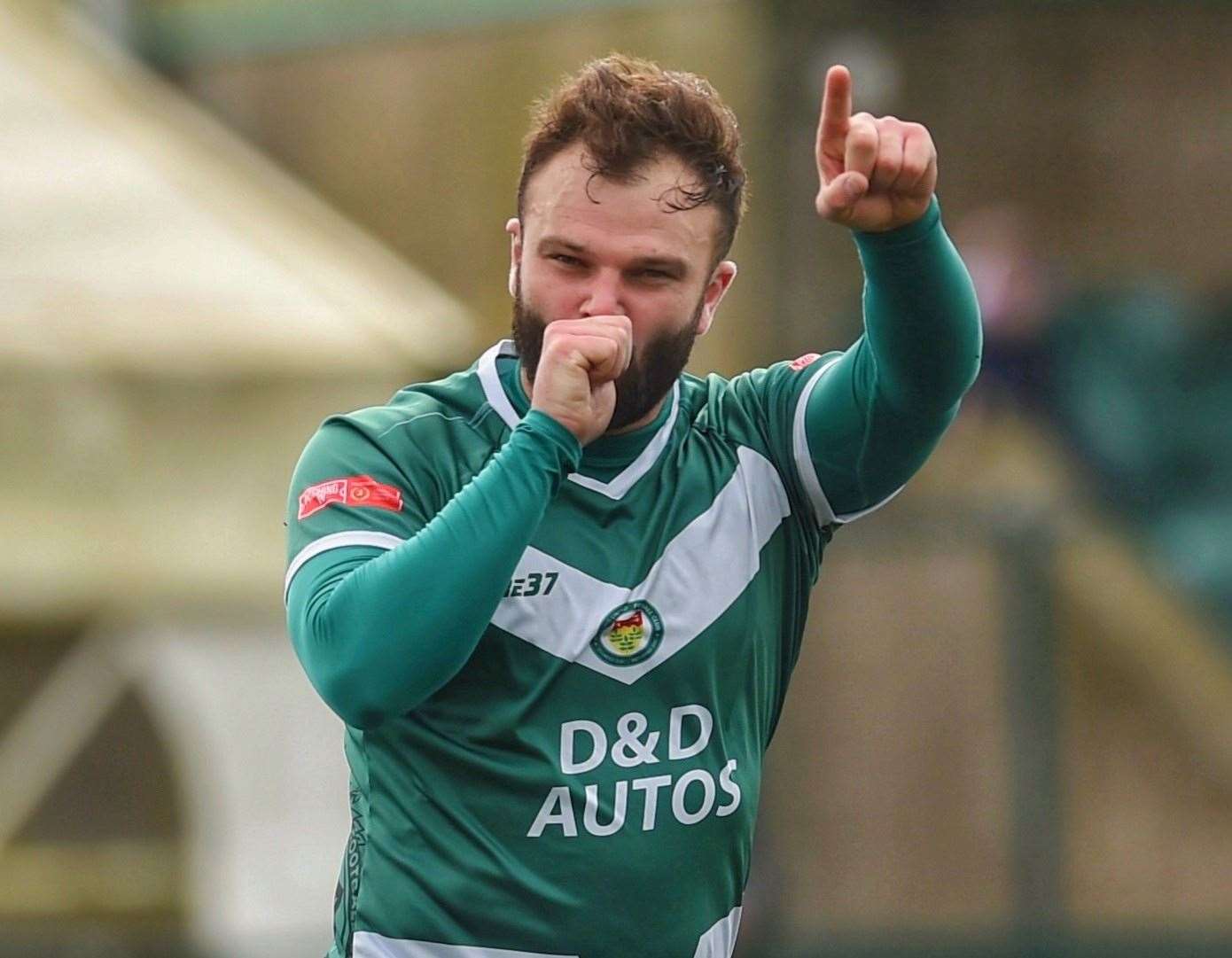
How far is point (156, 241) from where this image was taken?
929 centimetres

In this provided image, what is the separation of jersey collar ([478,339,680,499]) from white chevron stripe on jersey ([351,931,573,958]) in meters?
0.73

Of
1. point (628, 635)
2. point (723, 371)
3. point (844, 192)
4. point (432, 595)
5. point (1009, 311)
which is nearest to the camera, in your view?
point (432, 595)

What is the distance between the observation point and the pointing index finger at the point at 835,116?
3.56 m

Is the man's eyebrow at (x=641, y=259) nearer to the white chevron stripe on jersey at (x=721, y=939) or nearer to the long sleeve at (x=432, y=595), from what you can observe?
the long sleeve at (x=432, y=595)

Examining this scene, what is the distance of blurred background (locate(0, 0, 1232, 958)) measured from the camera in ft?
28.1

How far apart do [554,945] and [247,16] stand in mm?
10510

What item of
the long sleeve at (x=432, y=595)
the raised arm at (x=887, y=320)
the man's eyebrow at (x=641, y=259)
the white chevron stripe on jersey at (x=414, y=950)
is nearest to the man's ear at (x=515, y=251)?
the man's eyebrow at (x=641, y=259)

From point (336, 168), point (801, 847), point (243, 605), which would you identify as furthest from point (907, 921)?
point (336, 168)

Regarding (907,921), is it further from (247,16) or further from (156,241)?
(247,16)

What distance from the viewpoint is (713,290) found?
3.78m

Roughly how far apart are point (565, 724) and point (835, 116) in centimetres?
101

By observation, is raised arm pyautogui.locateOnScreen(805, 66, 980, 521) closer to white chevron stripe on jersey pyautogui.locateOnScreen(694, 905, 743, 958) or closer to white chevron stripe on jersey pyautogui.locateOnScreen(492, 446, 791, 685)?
white chevron stripe on jersey pyautogui.locateOnScreen(492, 446, 791, 685)

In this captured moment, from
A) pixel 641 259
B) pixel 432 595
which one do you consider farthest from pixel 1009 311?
pixel 432 595

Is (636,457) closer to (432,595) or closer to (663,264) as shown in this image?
(663,264)
